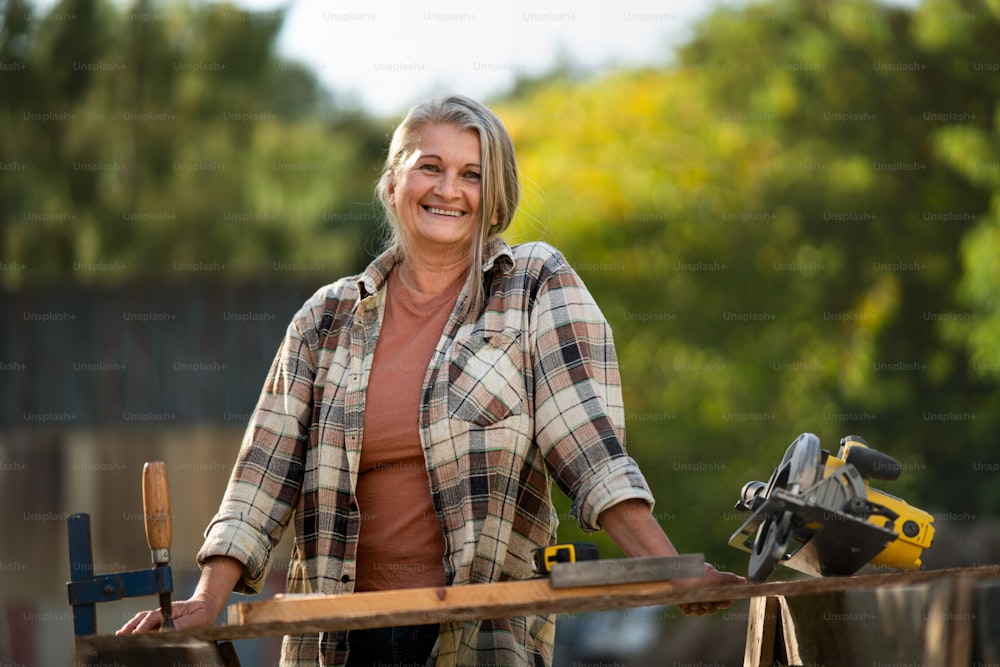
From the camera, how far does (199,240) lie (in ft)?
35.4

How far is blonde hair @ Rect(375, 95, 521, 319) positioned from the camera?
112 inches

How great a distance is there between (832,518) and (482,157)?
1.09 m

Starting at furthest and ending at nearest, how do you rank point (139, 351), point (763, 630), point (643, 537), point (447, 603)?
point (139, 351) < point (763, 630) < point (643, 537) < point (447, 603)

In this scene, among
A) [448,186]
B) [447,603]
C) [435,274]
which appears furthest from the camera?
[435,274]

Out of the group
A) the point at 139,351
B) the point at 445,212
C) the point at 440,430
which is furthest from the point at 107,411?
the point at 440,430

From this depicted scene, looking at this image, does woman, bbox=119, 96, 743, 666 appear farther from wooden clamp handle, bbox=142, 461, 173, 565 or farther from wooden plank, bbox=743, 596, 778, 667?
wooden plank, bbox=743, 596, 778, 667

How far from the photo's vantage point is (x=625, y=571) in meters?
2.33

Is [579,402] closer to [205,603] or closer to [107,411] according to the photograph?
[205,603]

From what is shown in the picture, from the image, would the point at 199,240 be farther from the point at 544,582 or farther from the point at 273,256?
the point at 544,582

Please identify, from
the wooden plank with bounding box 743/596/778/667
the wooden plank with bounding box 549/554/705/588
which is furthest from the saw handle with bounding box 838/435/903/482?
the wooden plank with bounding box 549/554/705/588

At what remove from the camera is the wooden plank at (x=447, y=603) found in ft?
7.40

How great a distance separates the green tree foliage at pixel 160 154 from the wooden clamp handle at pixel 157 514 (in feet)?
25.7

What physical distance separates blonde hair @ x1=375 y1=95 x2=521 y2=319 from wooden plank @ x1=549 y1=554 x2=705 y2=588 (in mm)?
728

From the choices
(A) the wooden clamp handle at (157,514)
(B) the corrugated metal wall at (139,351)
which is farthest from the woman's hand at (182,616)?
(B) the corrugated metal wall at (139,351)
